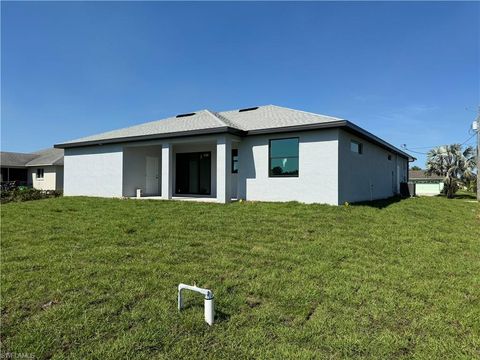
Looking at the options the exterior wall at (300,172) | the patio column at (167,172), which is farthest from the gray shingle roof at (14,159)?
the exterior wall at (300,172)

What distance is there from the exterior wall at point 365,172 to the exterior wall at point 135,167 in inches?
419

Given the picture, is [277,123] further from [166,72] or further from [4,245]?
[4,245]

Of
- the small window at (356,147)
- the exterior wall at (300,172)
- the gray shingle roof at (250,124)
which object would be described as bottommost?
the exterior wall at (300,172)

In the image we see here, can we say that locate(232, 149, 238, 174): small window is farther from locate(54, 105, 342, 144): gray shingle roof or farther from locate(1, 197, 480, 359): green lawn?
locate(1, 197, 480, 359): green lawn

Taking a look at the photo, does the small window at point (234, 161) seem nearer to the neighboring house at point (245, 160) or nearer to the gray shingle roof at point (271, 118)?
the neighboring house at point (245, 160)

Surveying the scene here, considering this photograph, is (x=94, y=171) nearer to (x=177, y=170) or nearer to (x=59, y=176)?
(x=177, y=170)

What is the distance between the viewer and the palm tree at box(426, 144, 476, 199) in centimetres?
2540

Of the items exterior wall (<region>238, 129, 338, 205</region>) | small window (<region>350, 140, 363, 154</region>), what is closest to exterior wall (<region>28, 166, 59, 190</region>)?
exterior wall (<region>238, 129, 338, 205</region>)

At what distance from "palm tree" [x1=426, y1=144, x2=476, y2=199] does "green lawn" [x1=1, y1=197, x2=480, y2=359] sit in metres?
21.4

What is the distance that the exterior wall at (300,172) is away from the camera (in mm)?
11078

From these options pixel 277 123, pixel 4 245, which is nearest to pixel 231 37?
pixel 277 123

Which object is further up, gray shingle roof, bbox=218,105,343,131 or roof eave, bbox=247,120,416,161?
gray shingle roof, bbox=218,105,343,131

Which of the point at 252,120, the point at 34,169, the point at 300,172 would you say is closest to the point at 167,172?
the point at 252,120

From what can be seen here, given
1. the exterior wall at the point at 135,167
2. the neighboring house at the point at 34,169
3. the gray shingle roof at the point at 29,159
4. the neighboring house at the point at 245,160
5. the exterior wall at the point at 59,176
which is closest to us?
the neighboring house at the point at 245,160
